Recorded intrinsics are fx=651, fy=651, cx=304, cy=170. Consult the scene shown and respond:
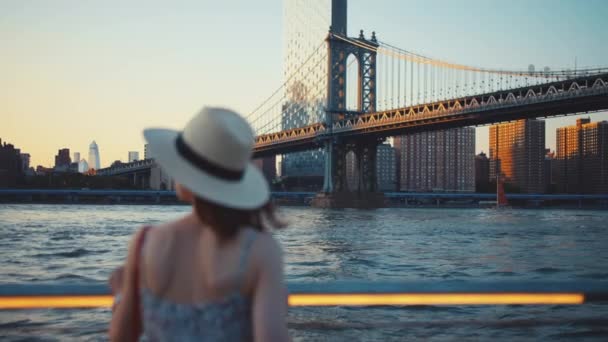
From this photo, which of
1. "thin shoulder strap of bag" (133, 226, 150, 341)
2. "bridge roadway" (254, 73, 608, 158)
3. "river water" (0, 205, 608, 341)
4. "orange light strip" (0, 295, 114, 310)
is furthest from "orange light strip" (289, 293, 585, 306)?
"bridge roadway" (254, 73, 608, 158)

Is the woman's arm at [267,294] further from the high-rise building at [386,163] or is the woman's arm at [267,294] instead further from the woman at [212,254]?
the high-rise building at [386,163]

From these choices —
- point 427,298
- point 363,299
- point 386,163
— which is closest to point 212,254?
point 363,299

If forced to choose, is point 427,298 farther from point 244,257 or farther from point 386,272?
point 386,272

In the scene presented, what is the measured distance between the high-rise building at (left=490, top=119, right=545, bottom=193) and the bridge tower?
89.1 metres

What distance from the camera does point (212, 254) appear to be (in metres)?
1.33

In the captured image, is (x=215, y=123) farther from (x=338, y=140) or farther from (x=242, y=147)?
(x=338, y=140)

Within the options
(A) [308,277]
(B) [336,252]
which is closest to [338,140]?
(B) [336,252]

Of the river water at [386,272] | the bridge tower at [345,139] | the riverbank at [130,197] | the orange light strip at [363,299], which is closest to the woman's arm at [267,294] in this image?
the river water at [386,272]

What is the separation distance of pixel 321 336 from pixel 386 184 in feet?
499

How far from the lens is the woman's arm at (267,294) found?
1318 mm

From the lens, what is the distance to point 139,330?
4.83ft

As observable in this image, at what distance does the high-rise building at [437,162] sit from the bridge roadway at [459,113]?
9862cm

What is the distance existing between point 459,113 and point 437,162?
384 feet

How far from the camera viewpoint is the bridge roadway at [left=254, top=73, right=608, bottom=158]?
39.3 meters
